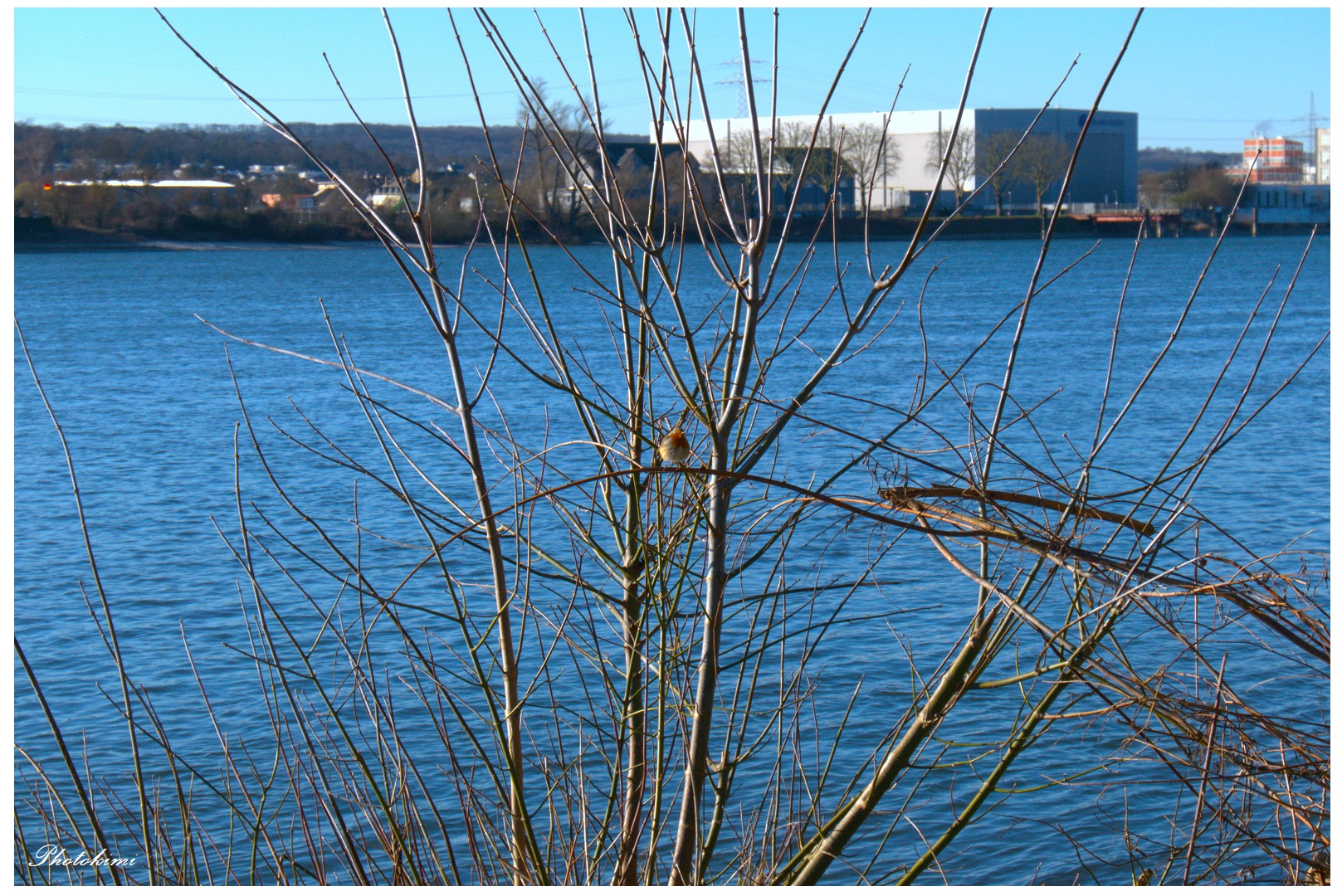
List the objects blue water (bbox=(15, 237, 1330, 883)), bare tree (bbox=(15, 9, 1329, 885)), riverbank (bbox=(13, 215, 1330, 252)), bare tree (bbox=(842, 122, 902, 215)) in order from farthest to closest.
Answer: riverbank (bbox=(13, 215, 1330, 252))
blue water (bbox=(15, 237, 1330, 883))
bare tree (bbox=(842, 122, 902, 215))
bare tree (bbox=(15, 9, 1329, 885))

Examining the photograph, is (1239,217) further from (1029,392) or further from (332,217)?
(1029,392)

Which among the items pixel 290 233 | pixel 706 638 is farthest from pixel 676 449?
pixel 290 233

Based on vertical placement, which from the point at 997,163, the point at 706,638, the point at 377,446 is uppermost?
the point at 997,163

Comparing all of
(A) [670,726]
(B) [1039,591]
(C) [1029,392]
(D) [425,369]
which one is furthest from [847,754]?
(D) [425,369]

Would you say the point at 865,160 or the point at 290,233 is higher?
the point at 290,233

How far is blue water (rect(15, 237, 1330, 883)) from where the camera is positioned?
8.92m

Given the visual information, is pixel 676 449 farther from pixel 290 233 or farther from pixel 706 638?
pixel 290 233

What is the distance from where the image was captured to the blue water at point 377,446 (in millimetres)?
8922

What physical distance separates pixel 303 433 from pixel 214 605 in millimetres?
8999

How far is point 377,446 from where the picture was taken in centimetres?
1906

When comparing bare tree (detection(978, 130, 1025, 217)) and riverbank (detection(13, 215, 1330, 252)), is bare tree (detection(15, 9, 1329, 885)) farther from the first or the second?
riverbank (detection(13, 215, 1330, 252))

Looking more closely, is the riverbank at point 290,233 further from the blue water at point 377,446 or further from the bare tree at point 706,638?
the bare tree at point 706,638

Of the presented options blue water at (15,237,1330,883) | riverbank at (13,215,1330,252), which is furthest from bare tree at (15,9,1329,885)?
riverbank at (13,215,1330,252)

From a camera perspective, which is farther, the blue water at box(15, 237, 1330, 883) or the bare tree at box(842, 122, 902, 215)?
the blue water at box(15, 237, 1330, 883)
